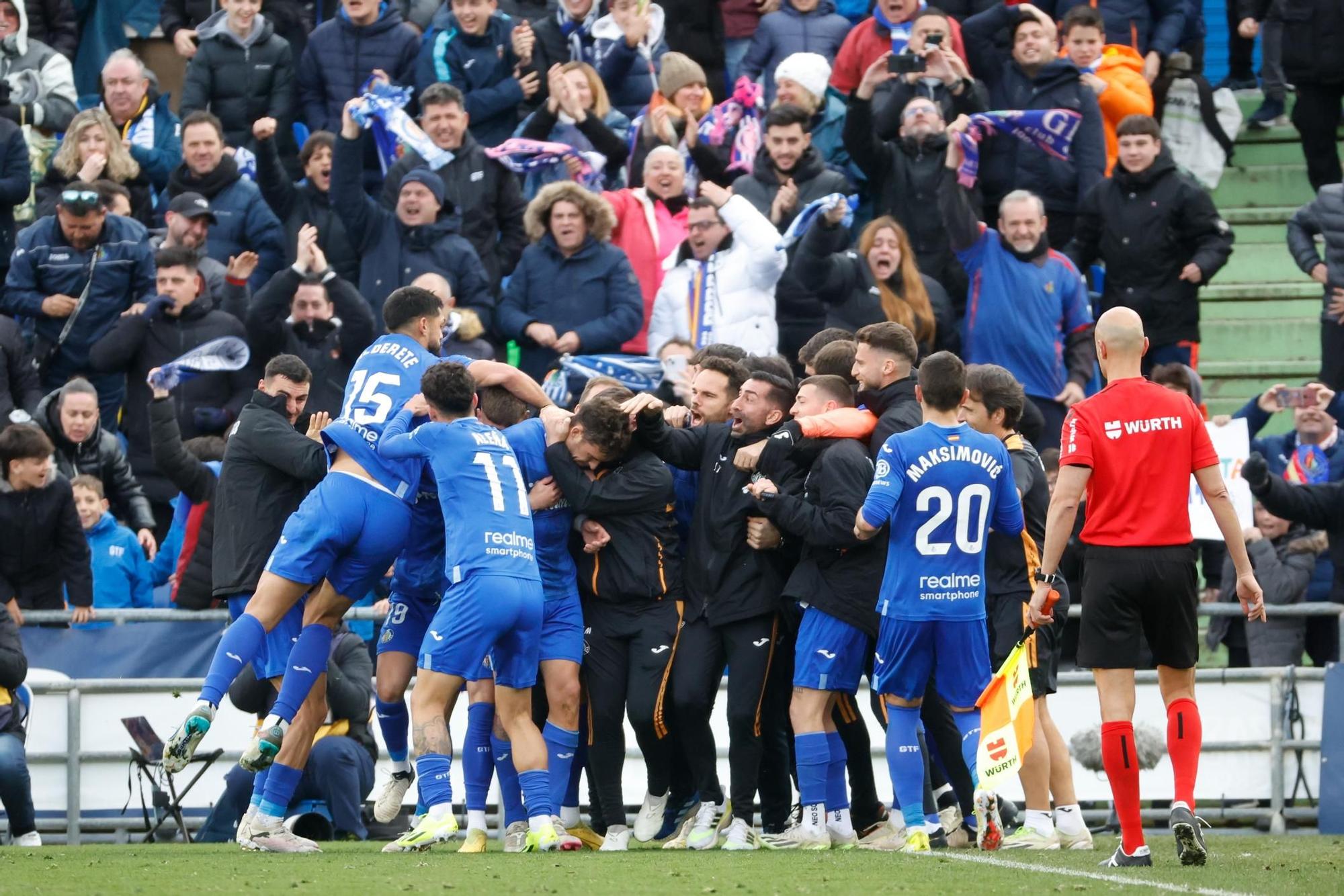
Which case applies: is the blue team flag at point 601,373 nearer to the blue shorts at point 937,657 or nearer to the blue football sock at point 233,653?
the blue football sock at point 233,653

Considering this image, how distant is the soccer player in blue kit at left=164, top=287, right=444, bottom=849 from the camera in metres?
9.21

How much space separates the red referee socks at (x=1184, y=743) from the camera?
7879 mm

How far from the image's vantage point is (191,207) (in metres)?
13.9

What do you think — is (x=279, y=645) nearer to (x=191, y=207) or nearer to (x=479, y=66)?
(x=191, y=207)

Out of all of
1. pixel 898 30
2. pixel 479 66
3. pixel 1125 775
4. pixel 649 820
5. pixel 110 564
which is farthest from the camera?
pixel 479 66

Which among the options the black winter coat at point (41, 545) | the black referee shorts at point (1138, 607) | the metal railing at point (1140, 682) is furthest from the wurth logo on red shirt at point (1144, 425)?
the black winter coat at point (41, 545)

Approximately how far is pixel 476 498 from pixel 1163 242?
23.0ft

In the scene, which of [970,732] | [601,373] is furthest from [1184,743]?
[601,373]

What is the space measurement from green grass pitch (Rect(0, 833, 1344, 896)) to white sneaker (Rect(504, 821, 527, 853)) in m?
0.27

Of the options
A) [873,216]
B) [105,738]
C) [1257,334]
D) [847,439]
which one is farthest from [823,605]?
[1257,334]

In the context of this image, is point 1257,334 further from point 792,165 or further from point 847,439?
point 847,439

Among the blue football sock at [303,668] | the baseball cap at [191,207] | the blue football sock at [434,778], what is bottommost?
the blue football sock at [434,778]

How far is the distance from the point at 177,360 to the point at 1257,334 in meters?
8.65

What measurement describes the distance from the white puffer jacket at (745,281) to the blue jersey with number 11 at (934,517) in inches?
166
